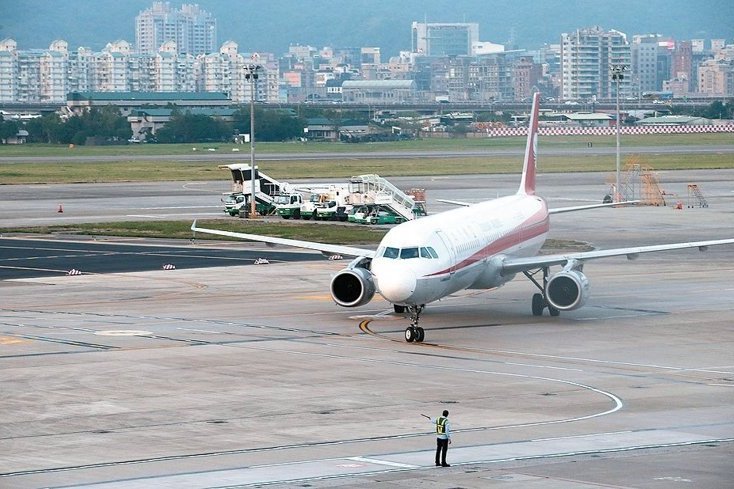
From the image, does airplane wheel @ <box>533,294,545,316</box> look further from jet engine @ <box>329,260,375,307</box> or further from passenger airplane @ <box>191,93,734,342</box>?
jet engine @ <box>329,260,375,307</box>

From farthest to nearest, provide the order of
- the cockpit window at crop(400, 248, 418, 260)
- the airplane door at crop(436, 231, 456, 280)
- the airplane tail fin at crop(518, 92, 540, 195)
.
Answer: the airplane tail fin at crop(518, 92, 540, 195) → the airplane door at crop(436, 231, 456, 280) → the cockpit window at crop(400, 248, 418, 260)

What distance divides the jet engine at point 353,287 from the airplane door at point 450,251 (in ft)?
13.1

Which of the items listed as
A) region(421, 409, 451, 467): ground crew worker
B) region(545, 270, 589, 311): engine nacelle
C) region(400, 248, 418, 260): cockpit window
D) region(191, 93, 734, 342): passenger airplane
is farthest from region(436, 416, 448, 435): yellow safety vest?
region(545, 270, 589, 311): engine nacelle

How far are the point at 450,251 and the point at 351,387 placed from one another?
11174 millimetres

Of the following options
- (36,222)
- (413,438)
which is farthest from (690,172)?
(413,438)

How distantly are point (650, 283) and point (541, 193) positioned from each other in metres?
63.9

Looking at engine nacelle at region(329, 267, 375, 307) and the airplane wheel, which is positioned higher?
engine nacelle at region(329, 267, 375, 307)

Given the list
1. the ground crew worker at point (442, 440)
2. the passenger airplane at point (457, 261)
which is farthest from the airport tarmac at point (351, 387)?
the passenger airplane at point (457, 261)

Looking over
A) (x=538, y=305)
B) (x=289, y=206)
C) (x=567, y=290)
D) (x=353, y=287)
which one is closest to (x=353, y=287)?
(x=353, y=287)

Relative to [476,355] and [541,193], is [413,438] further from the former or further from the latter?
[541,193]

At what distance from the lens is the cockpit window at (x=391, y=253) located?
50.9 m

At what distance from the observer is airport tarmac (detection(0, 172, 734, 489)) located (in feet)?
105

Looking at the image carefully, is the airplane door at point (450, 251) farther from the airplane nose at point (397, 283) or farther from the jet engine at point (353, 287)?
the jet engine at point (353, 287)

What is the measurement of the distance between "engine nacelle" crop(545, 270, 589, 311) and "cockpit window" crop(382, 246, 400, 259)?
7659mm
